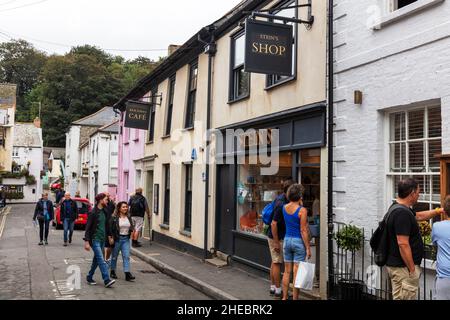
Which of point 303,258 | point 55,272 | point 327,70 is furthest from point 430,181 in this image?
point 55,272

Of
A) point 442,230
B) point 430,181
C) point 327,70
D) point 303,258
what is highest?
point 327,70

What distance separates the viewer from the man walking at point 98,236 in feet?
28.9

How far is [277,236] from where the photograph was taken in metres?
7.56

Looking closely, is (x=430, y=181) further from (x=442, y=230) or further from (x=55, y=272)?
(x=55, y=272)

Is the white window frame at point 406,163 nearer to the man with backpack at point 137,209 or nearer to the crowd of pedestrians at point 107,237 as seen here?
the crowd of pedestrians at point 107,237

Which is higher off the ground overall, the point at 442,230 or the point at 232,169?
the point at 232,169

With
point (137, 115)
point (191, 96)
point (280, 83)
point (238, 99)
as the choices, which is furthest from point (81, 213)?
point (280, 83)

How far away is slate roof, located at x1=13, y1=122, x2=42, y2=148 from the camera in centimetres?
5812

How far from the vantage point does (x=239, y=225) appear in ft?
36.4

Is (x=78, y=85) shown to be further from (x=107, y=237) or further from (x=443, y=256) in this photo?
(x=443, y=256)

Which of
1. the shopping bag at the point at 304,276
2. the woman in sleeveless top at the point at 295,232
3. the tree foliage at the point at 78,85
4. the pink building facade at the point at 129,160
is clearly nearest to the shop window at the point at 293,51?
the woman in sleeveless top at the point at 295,232

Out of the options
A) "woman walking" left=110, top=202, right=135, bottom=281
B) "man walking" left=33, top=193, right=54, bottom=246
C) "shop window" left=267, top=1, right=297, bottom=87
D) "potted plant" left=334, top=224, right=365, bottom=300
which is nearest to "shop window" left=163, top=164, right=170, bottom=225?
"man walking" left=33, top=193, right=54, bottom=246

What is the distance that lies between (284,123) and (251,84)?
1.79 m

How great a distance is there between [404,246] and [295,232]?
2.24 meters
